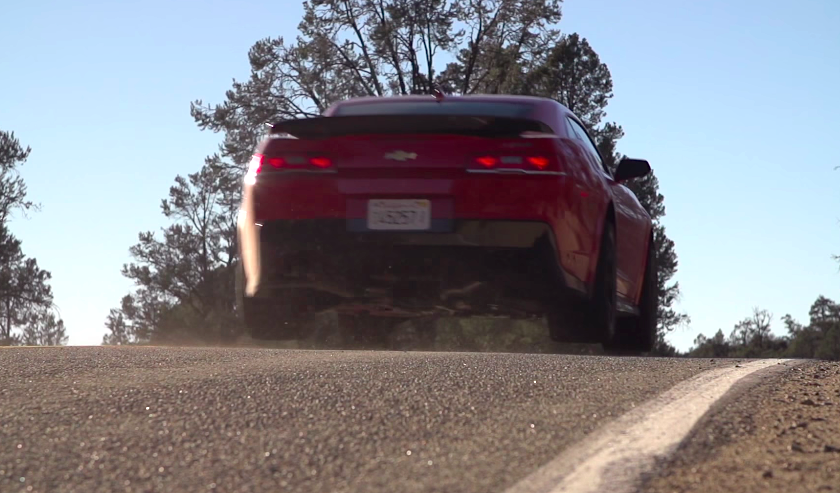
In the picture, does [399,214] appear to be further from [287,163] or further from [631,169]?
[631,169]

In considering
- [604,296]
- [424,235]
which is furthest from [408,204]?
[604,296]

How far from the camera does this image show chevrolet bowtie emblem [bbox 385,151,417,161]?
255 inches

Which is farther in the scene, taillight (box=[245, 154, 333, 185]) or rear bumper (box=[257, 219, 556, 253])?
taillight (box=[245, 154, 333, 185])

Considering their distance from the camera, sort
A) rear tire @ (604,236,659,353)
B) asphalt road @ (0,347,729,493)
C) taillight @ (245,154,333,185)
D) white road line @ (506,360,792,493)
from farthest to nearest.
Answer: rear tire @ (604,236,659,353)
taillight @ (245,154,333,185)
asphalt road @ (0,347,729,493)
white road line @ (506,360,792,493)

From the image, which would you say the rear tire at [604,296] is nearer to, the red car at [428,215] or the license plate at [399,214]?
the red car at [428,215]

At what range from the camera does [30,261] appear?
40375 millimetres

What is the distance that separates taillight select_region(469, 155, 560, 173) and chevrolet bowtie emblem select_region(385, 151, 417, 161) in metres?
0.31

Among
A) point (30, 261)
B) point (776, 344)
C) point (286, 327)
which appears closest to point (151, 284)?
point (30, 261)

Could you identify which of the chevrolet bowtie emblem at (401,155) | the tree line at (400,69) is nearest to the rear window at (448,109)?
the chevrolet bowtie emblem at (401,155)

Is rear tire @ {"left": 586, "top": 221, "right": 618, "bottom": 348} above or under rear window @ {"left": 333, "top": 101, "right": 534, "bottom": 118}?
under

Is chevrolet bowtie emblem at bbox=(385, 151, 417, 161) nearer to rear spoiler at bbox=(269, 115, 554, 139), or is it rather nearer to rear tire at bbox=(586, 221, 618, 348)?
rear spoiler at bbox=(269, 115, 554, 139)

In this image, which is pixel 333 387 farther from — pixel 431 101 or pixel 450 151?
pixel 431 101

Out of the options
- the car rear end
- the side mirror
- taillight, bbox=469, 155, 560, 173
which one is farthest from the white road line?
the side mirror

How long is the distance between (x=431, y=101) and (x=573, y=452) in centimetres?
305
